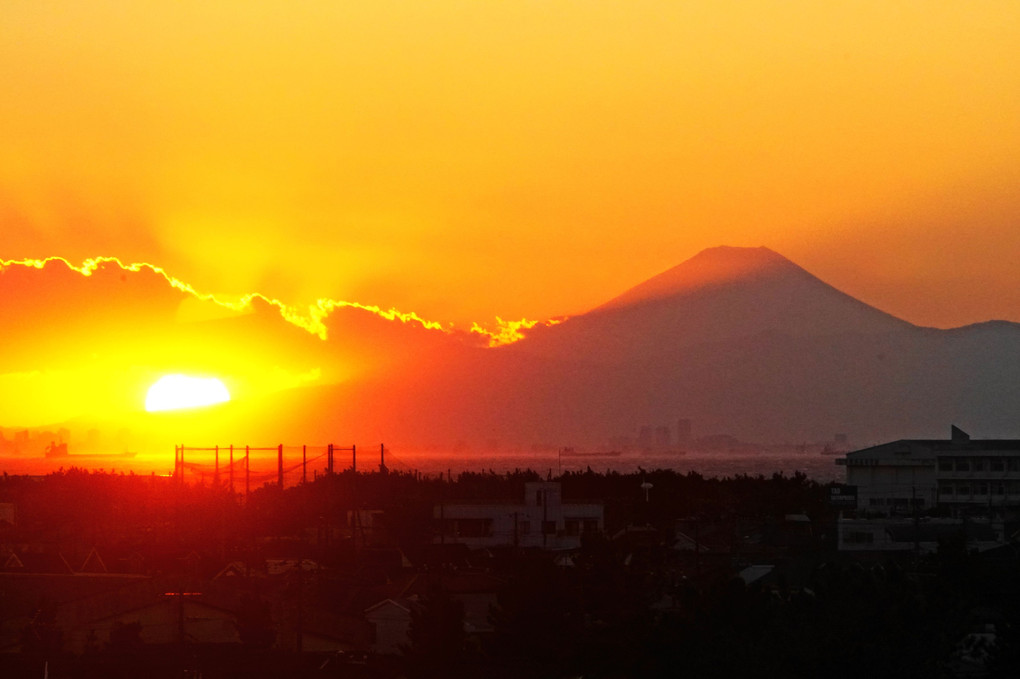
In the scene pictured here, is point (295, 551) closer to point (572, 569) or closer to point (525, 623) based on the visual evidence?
point (572, 569)

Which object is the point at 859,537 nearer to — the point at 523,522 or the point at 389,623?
the point at 523,522

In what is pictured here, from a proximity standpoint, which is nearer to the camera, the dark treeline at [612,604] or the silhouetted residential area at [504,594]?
the dark treeline at [612,604]

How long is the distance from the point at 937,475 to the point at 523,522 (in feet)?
58.5

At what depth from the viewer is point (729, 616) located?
19.6 m

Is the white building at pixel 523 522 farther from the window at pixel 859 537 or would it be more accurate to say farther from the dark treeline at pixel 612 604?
the window at pixel 859 537

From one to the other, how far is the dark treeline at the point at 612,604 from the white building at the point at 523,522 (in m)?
0.80

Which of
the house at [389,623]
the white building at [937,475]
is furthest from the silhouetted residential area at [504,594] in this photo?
the white building at [937,475]

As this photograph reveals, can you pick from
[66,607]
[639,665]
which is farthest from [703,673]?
[66,607]

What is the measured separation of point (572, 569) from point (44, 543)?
17522 millimetres

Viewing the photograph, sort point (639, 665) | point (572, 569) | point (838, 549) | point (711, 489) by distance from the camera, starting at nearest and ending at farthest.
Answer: point (639, 665) < point (572, 569) < point (838, 549) < point (711, 489)

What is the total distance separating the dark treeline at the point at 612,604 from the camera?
1766 centimetres

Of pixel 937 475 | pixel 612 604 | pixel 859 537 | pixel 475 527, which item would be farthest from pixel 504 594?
pixel 937 475

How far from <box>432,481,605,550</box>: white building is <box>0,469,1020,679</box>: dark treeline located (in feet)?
2.62

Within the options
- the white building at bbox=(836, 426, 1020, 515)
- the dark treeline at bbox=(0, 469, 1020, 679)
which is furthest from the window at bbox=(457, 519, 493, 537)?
the white building at bbox=(836, 426, 1020, 515)
